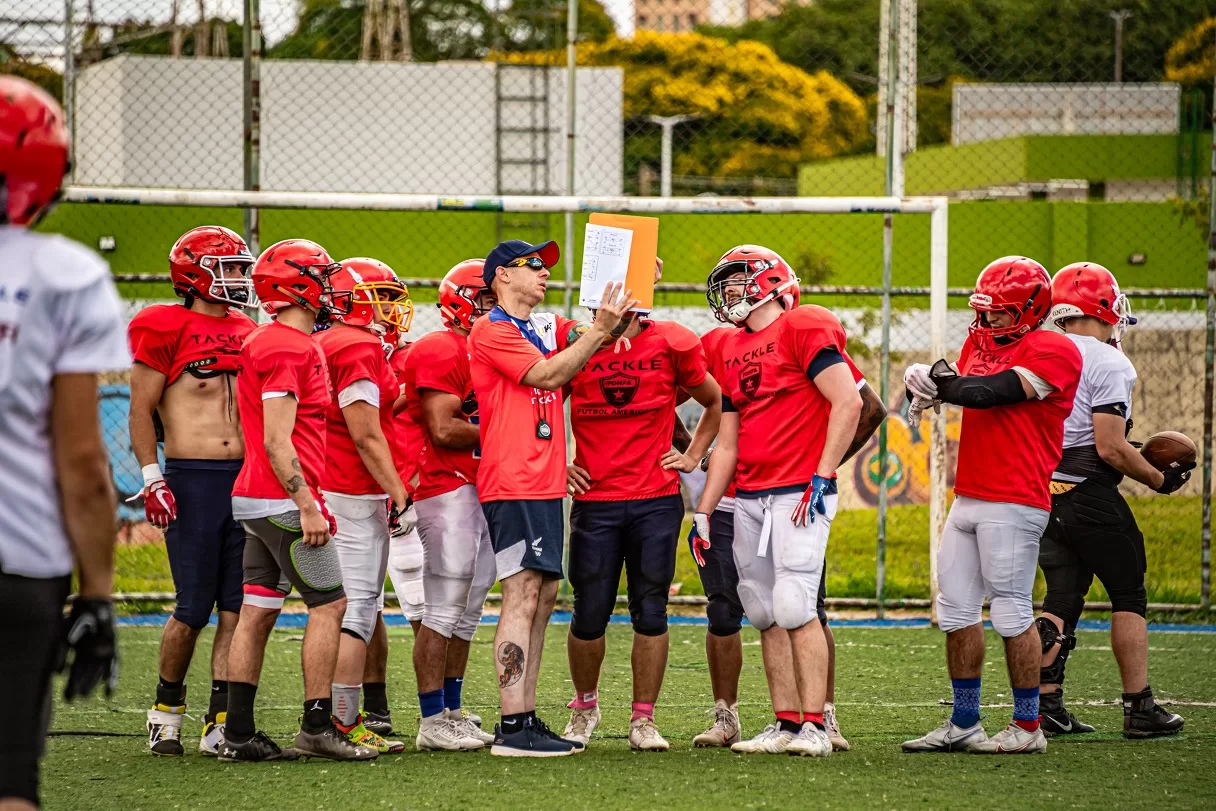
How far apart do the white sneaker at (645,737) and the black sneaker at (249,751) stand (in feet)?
5.10

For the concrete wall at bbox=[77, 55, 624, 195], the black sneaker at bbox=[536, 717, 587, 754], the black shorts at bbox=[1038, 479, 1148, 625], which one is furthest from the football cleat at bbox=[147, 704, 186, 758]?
the concrete wall at bbox=[77, 55, 624, 195]

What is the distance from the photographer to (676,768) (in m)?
5.79

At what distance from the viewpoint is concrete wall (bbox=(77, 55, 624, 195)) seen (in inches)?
851

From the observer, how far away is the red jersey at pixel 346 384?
A: 6.33 meters

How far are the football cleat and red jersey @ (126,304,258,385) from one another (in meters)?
1.49

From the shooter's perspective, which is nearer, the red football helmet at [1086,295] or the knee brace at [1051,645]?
the knee brace at [1051,645]

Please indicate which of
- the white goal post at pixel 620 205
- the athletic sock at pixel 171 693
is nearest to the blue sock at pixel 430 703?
the athletic sock at pixel 171 693

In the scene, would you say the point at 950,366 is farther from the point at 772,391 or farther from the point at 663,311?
the point at 663,311

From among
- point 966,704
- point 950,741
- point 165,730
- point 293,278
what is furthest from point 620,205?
point 165,730

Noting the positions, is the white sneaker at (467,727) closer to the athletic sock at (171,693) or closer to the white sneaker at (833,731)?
the athletic sock at (171,693)

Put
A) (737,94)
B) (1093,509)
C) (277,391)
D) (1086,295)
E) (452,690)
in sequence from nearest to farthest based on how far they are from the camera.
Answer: (277,391) < (452,690) < (1093,509) < (1086,295) < (737,94)

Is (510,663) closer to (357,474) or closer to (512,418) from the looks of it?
(512,418)

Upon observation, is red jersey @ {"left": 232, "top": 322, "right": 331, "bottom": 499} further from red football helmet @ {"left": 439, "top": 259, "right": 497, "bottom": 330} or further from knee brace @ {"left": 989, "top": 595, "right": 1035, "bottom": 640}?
knee brace @ {"left": 989, "top": 595, "right": 1035, "bottom": 640}

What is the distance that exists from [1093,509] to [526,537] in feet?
9.67
